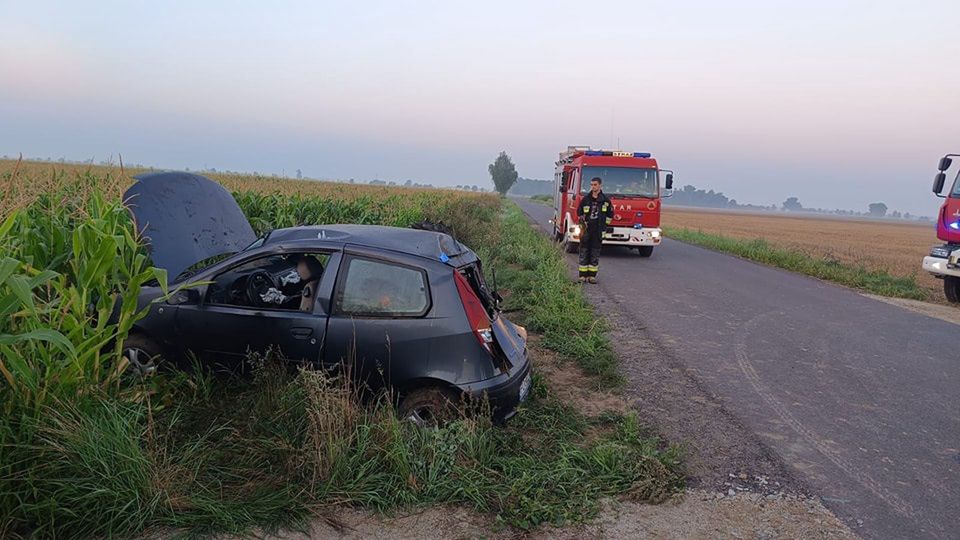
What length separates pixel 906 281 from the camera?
14203mm

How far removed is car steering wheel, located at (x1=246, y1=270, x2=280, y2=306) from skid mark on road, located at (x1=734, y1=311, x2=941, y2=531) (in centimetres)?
439

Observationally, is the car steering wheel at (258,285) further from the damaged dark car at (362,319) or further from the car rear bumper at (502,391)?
the car rear bumper at (502,391)

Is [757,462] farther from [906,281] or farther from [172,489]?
[906,281]

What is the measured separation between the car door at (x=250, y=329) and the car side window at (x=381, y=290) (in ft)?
0.44

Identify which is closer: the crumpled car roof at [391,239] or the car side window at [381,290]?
the car side window at [381,290]

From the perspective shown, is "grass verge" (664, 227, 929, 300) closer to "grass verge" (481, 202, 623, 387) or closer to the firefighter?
the firefighter

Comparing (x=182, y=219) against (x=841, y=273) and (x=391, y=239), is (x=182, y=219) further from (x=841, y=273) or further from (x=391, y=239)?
(x=841, y=273)

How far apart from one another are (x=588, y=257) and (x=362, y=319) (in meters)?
8.15

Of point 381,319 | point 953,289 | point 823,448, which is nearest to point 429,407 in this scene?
point 381,319

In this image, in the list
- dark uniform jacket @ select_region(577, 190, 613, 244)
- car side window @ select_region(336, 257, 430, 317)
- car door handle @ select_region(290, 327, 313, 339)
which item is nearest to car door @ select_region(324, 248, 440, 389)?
car side window @ select_region(336, 257, 430, 317)

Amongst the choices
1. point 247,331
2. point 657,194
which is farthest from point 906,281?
point 247,331

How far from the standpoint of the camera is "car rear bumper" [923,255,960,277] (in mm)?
11594

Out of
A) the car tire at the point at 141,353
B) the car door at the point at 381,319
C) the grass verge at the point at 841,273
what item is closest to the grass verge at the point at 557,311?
the car door at the point at 381,319

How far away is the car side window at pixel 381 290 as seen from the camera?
13.7ft
